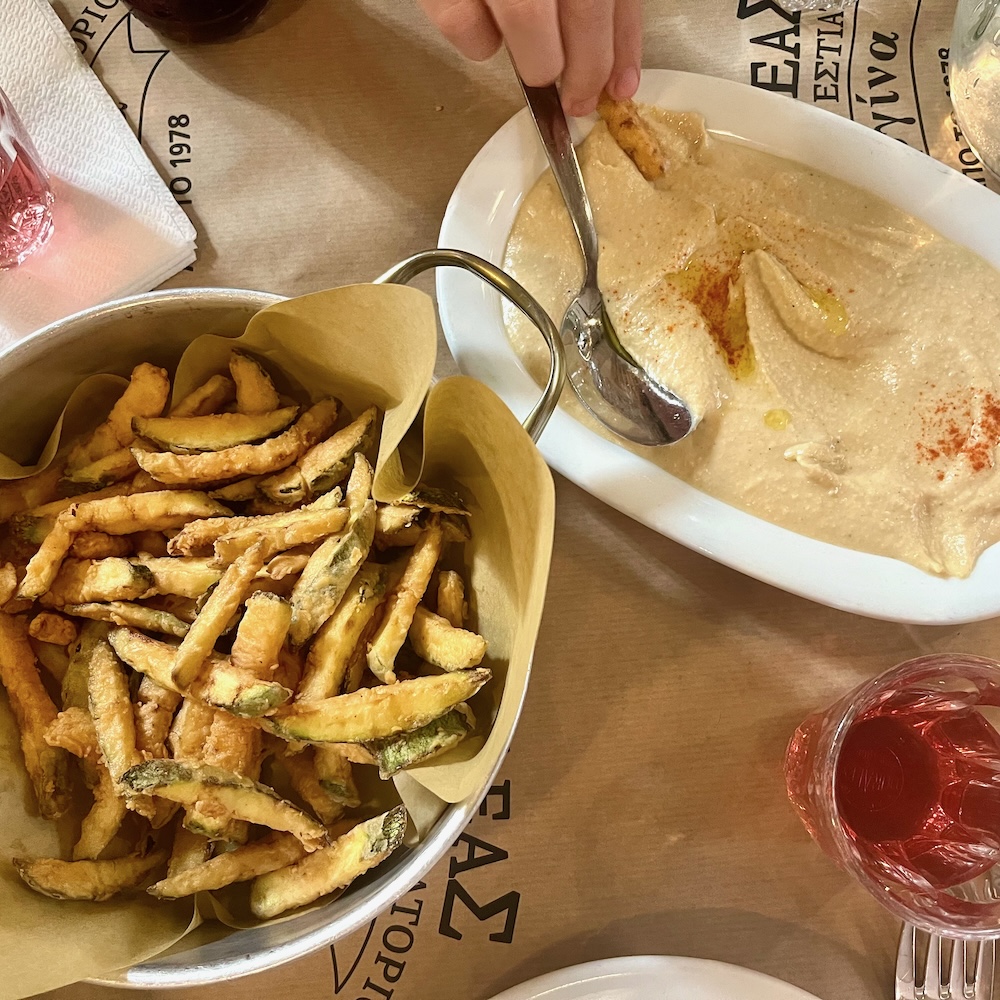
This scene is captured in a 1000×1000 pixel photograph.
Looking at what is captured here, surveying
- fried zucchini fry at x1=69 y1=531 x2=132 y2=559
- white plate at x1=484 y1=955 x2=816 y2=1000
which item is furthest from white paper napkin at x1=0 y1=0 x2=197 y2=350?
white plate at x1=484 y1=955 x2=816 y2=1000

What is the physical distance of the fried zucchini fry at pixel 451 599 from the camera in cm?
64

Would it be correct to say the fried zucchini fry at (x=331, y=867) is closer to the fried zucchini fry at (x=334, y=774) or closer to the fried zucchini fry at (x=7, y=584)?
the fried zucchini fry at (x=334, y=774)

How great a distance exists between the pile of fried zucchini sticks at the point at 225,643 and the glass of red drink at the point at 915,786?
1.25 feet

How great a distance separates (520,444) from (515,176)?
416 mm

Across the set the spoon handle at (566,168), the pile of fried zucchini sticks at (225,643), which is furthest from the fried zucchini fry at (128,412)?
the spoon handle at (566,168)

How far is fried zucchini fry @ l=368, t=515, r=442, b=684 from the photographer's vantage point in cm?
58

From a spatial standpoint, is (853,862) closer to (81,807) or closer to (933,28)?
Answer: (81,807)

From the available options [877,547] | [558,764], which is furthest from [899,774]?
[558,764]

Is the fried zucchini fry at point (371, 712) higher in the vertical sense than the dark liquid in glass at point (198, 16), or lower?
lower

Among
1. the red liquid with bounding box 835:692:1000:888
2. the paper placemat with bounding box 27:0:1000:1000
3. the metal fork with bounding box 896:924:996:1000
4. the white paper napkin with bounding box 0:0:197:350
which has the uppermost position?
the white paper napkin with bounding box 0:0:197:350

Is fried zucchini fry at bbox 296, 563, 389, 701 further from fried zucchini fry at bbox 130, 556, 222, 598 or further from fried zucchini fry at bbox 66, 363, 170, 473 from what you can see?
fried zucchini fry at bbox 66, 363, 170, 473

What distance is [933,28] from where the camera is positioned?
979mm

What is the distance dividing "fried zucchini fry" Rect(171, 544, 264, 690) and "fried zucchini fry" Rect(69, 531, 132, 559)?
11cm

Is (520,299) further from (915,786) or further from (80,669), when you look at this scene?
(915,786)
